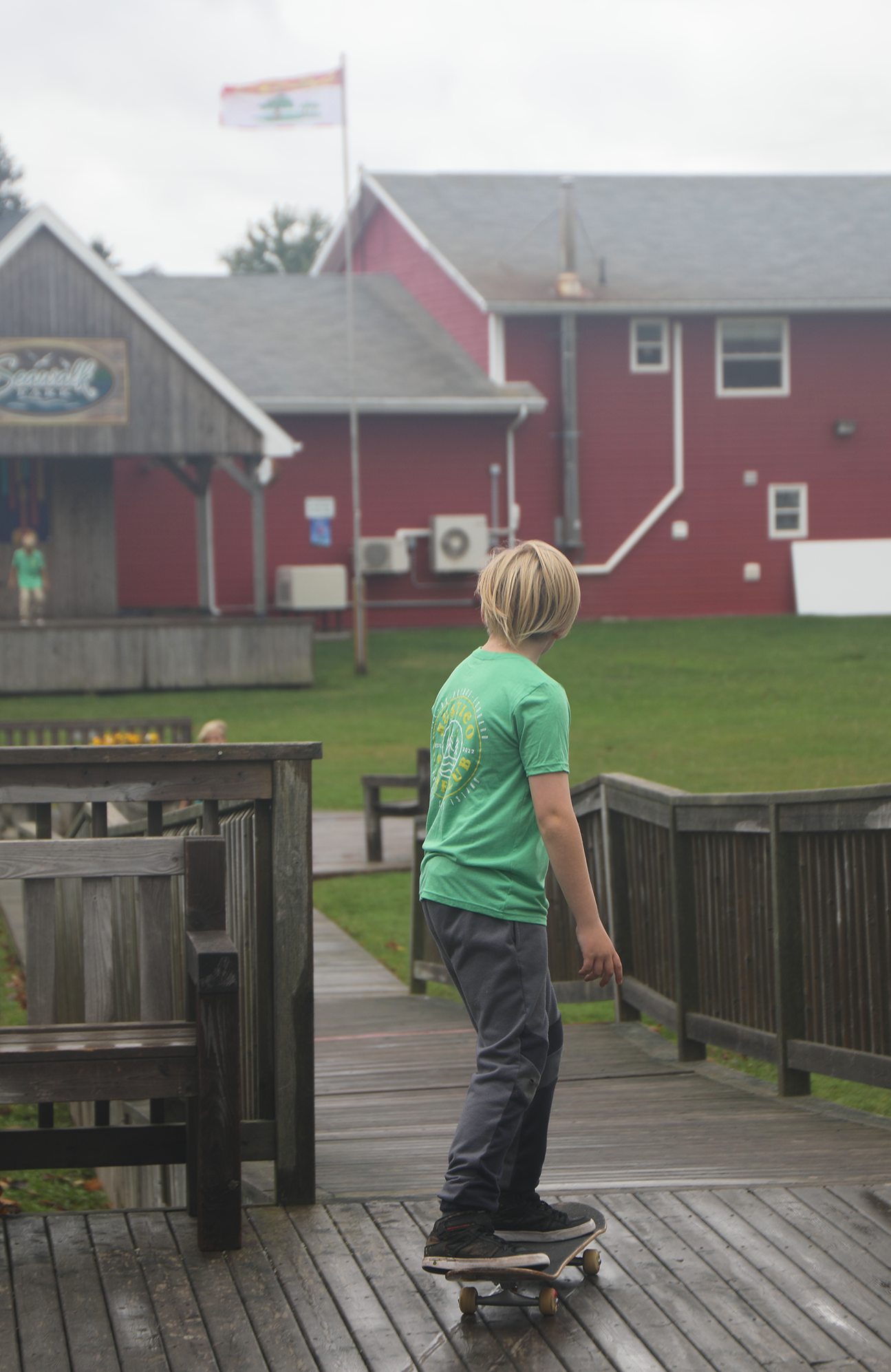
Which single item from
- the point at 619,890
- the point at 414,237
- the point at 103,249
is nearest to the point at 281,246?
the point at 103,249

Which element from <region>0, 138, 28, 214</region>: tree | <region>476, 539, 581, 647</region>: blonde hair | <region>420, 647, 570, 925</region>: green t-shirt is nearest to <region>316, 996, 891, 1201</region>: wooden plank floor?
<region>420, 647, 570, 925</region>: green t-shirt

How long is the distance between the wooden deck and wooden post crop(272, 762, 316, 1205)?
112mm

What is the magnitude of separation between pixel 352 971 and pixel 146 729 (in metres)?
5.74

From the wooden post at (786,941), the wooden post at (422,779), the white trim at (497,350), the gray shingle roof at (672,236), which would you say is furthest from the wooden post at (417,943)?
the gray shingle roof at (672,236)

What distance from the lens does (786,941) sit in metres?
5.39

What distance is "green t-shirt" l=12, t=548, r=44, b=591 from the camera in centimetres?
2508

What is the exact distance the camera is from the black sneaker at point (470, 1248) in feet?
11.3

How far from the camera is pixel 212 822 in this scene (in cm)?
418

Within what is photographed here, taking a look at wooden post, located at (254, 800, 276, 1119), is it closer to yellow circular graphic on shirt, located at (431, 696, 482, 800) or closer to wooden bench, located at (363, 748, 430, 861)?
yellow circular graphic on shirt, located at (431, 696, 482, 800)

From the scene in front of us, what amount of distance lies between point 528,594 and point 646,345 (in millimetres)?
27944

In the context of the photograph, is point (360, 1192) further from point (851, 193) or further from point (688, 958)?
point (851, 193)

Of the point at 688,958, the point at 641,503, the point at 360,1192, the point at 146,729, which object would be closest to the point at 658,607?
the point at 641,503

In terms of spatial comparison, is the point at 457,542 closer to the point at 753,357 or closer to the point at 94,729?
the point at 753,357

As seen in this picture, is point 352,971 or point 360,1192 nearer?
point 360,1192
